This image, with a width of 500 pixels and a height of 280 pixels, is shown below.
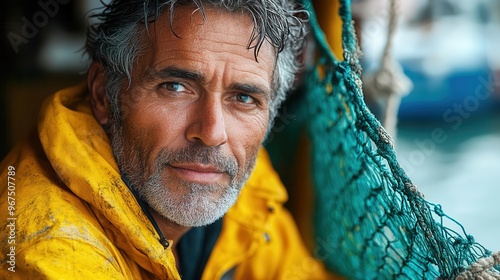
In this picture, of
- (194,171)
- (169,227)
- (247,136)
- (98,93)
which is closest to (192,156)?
(194,171)

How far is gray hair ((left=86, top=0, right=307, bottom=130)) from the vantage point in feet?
5.56

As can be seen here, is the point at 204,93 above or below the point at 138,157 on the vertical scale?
above

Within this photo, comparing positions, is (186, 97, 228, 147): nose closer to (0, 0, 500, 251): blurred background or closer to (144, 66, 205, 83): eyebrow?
(144, 66, 205, 83): eyebrow

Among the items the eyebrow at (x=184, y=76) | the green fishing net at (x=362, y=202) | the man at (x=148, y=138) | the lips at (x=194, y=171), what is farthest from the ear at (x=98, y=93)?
the green fishing net at (x=362, y=202)

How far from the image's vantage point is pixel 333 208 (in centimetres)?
235

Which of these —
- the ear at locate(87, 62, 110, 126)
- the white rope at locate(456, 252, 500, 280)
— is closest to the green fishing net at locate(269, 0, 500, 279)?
the white rope at locate(456, 252, 500, 280)

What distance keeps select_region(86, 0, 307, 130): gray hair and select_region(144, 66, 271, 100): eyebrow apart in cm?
9

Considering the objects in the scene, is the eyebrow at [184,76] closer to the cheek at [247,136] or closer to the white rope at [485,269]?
the cheek at [247,136]

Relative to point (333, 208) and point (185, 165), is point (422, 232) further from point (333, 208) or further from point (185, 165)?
point (333, 208)

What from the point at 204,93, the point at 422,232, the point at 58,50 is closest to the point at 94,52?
the point at 204,93

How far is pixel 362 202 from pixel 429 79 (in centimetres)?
643

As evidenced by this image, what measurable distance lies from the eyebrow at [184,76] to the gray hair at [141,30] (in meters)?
0.09

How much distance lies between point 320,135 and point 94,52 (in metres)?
0.93

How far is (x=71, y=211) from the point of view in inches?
59.9
